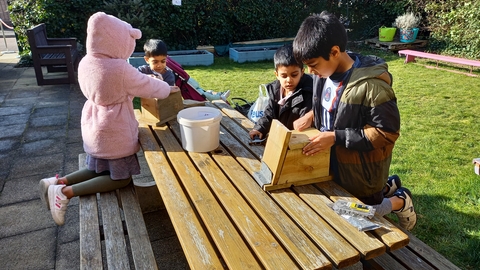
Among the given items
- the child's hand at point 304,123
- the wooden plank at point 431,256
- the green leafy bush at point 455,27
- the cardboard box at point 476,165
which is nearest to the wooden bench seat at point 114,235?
the child's hand at point 304,123

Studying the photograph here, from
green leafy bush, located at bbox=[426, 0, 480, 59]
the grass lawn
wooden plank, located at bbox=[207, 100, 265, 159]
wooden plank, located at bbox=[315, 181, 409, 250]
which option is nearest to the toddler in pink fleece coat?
wooden plank, located at bbox=[207, 100, 265, 159]

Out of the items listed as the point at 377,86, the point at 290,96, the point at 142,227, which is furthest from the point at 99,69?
the point at 377,86

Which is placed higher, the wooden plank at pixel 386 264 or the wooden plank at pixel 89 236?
the wooden plank at pixel 89 236

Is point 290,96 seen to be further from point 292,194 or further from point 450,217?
point 450,217

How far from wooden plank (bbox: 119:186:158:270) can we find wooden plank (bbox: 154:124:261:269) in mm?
381

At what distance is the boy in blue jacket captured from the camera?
5.53 feet

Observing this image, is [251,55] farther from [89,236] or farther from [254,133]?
[89,236]

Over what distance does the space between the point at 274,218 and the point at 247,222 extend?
113 mm

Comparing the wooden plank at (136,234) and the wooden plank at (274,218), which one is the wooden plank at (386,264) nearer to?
the wooden plank at (274,218)

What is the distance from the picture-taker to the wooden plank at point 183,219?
4.33 ft

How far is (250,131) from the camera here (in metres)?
2.58

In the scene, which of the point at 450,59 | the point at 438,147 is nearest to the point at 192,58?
the point at 450,59

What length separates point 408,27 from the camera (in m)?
10.0

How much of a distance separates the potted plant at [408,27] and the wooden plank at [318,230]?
9.80m
